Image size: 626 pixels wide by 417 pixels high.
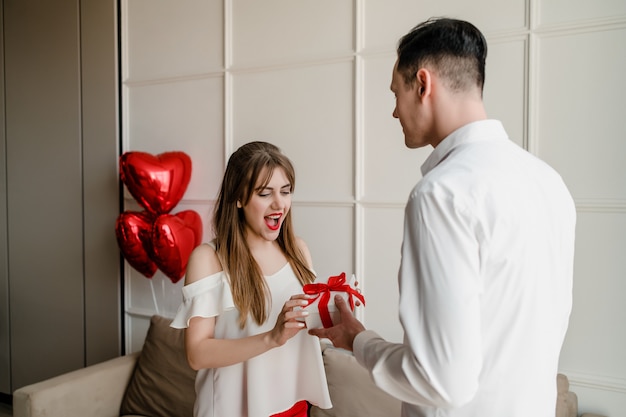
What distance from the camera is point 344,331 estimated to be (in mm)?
1311

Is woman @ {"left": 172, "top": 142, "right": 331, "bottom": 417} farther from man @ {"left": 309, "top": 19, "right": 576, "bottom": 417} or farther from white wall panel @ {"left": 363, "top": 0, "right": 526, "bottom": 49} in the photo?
white wall panel @ {"left": 363, "top": 0, "right": 526, "bottom": 49}

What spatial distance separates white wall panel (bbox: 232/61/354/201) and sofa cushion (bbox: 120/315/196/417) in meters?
0.95

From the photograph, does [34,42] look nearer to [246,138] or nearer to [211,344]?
[246,138]

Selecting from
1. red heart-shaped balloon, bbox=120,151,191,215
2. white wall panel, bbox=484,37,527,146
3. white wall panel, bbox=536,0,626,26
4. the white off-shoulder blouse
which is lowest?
the white off-shoulder blouse

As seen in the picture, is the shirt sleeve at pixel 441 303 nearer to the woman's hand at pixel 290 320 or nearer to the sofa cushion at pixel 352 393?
the woman's hand at pixel 290 320

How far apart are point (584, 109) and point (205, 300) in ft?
5.02

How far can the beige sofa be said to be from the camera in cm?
220

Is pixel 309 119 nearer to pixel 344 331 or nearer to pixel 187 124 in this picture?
pixel 187 124

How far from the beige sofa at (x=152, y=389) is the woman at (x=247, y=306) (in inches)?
21.7

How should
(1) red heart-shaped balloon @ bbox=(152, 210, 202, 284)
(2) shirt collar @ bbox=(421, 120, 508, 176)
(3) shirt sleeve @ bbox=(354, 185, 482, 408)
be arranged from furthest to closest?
(1) red heart-shaped balloon @ bbox=(152, 210, 202, 284) → (2) shirt collar @ bbox=(421, 120, 508, 176) → (3) shirt sleeve @ bbox=(354, 185, 482, 408)

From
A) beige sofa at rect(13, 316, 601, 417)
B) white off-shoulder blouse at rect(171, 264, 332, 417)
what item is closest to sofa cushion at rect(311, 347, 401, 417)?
beige sofa at rect(13, 316, 601, 417)

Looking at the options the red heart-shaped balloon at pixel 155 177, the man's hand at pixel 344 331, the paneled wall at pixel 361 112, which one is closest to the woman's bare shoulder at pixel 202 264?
the man's hand at pixel 344 331

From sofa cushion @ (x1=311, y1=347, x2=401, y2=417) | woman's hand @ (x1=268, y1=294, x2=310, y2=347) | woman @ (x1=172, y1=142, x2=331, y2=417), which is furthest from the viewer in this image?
sofa cushion @ (x1=311, y1=347, x2=401, y2=417)

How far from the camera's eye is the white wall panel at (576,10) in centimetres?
199
